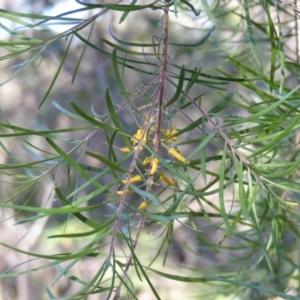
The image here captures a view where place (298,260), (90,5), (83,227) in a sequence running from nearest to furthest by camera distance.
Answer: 1. (90,5)
2. (298,260)
3. (83,227)

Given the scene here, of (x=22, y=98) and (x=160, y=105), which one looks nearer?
(x=160, y=105)

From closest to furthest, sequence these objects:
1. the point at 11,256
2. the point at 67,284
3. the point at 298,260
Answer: the point at 298,260
the point at 11,256
the point at 67,284

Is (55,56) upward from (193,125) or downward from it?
upward

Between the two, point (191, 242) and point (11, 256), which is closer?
point (11, 256)

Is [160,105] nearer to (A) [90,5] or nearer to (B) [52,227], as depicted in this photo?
(A) [90,5]

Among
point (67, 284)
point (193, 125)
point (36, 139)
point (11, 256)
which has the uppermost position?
point (36, 139)

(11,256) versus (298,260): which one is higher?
(298,260)

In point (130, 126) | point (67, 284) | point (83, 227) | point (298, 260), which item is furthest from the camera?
point (67, 284)

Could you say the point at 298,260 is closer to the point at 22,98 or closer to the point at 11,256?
the point at 11,256

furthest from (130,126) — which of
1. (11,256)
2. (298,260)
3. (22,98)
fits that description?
(298,260)

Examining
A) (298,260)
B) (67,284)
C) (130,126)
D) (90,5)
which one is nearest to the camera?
(90,5)
